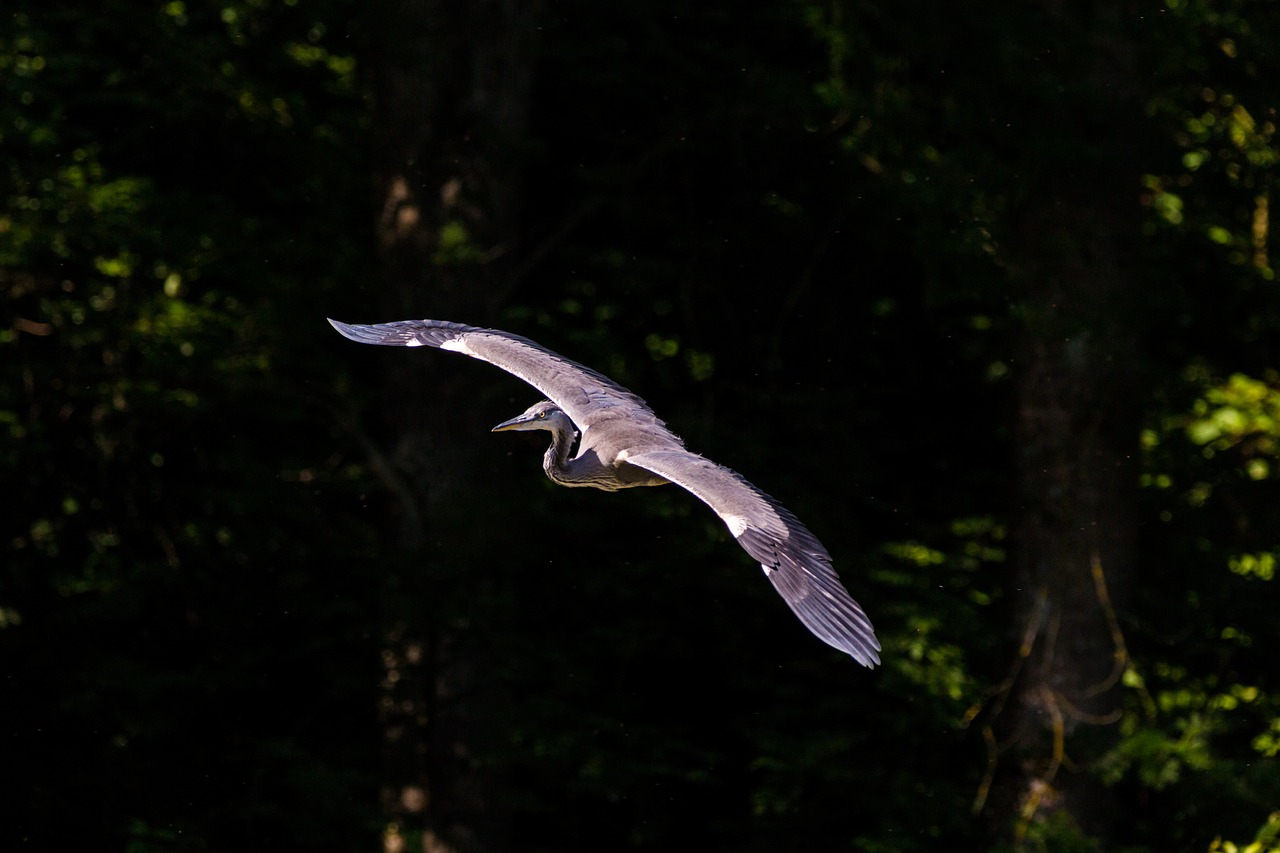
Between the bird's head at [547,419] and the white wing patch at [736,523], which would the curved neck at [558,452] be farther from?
the white wing patch at [736,523]

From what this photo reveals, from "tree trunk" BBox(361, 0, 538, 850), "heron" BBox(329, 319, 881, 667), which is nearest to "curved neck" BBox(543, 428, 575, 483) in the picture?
"heron" BBox(329, 319, 881, 667)

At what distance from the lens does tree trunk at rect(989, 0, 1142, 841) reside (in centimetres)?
1014

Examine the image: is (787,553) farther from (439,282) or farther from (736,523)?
(439,282)

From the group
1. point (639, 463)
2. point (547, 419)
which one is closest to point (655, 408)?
point (547, 419)

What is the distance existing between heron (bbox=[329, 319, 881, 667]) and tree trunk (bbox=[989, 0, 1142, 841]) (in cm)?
315

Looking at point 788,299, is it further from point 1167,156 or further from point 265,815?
point 265,815

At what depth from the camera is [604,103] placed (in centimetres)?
1184

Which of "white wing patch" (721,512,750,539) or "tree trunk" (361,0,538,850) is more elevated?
"white wing patch" (721,512,750,539)

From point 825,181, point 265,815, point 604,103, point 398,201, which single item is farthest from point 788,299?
point 265,815

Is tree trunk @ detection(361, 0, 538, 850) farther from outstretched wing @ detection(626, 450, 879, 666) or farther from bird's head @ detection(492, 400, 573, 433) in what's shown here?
outstretched wing @ detection(626, 450, 879, 666)

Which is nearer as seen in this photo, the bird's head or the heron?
the heron

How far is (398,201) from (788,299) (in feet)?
7.88

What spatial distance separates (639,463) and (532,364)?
4.66 ft

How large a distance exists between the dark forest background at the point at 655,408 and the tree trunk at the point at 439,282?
1.0 inches
